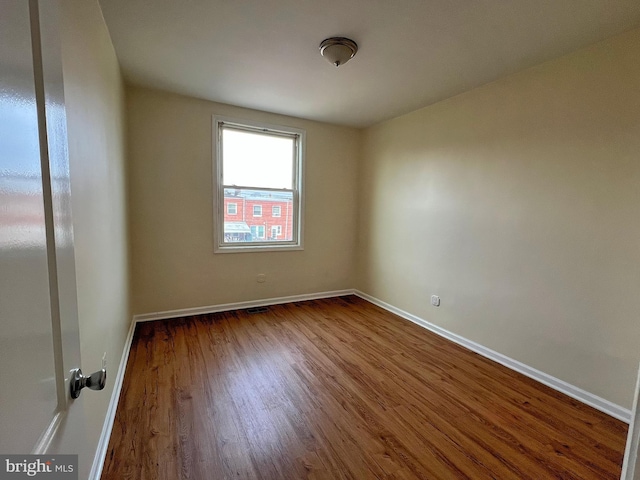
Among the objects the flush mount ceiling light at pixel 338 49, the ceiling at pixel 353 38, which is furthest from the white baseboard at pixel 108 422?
the flush mount ceiling light at pixel 338 49

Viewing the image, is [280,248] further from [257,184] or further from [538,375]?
[538,375]

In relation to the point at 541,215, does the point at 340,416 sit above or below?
below

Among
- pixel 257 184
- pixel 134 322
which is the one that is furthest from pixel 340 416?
pixel 257 184

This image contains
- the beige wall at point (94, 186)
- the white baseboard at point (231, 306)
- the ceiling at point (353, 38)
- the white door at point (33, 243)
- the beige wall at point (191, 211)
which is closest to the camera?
the white door at point (33, 243)

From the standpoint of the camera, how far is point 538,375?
2.40 meters

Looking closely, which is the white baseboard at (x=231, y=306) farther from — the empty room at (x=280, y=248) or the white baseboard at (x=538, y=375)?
the white baseboard at (x=538, y=375)

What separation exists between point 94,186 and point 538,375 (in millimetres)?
3462

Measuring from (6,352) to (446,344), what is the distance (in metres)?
3.29

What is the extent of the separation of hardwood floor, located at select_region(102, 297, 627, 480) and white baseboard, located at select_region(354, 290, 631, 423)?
7cm

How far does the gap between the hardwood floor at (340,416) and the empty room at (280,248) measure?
0.02 m

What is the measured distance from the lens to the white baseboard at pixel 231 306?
134 inches

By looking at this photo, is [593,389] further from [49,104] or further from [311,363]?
[49,104]

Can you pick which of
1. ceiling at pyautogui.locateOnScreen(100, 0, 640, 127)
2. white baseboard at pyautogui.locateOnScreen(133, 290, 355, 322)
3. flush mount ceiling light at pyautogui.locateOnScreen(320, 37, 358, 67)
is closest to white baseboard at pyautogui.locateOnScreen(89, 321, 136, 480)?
white baseboard at pyautogui.locateOnScreen(133, 290, 355, 322)

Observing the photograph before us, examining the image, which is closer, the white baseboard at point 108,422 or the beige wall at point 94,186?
the beige wall at point 94,186
